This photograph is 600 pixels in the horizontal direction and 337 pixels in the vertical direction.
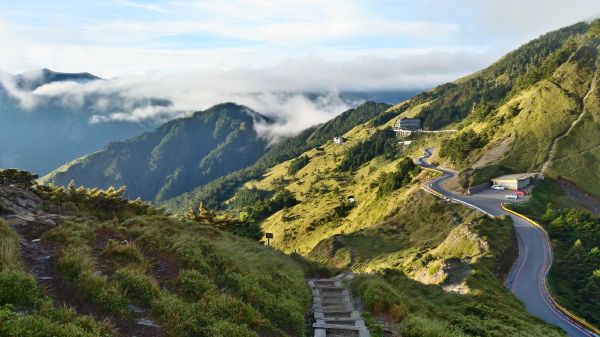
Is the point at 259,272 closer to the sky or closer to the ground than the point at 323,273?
closer to the sky

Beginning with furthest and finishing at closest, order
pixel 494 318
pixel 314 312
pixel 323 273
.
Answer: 1. pixel 323 273
2. pixel 494 318
3. pixel 314 312

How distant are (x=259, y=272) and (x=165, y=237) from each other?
18.2ft

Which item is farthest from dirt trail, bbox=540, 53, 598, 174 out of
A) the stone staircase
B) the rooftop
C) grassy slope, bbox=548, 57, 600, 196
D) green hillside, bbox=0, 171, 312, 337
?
green hillside, bbox=0, 171, 312, 337

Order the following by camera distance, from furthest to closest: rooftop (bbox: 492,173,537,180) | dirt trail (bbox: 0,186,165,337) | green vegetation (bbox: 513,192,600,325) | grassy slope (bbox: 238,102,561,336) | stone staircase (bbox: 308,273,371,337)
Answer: rooftop (bbox: 492,173,537,180), green vegetation (bbox: 513,192,600,325), grassy slope (bbox: 238,102,561,336), stone staircase (bbox: 308,273,371,337), dirt trail (bbox: 0,186,165,337)

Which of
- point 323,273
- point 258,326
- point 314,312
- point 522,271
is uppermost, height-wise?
point 258,326

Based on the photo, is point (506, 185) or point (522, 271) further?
point (506, 185)

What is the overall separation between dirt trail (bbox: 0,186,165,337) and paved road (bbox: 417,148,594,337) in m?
44.6

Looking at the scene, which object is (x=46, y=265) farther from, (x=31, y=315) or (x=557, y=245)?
(x=557, y=245)

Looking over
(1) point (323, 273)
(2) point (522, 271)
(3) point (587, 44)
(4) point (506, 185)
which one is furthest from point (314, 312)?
(3) point (587, 44)

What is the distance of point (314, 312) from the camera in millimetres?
20891

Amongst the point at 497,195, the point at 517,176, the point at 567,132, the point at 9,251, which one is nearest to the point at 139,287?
the point at 9,251

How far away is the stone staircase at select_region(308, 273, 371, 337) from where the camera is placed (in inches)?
709

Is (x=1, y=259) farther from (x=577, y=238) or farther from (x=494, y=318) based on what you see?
(x=577, y=238)

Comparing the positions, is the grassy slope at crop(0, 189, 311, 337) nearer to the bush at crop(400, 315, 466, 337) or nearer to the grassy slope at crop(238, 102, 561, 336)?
the bush at crop(400, 315, 466, 337)
